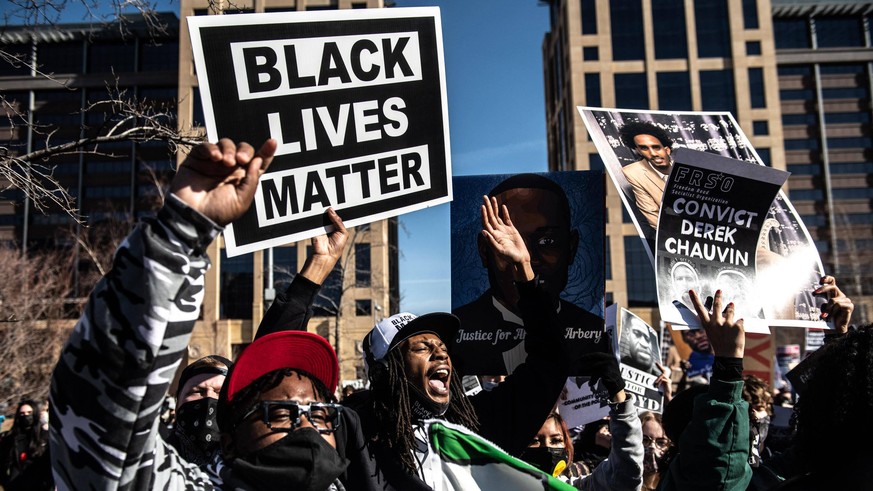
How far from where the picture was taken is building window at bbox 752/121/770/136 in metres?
56.4

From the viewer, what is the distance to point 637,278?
53.2m

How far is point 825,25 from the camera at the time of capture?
90.9 meters

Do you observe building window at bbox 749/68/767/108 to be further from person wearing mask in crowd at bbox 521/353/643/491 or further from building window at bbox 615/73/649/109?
person wearing mask in crowd at bbox 521/353/643/491

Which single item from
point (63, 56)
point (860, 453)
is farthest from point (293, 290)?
point (63, 56)

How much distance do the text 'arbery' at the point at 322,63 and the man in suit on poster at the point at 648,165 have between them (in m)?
1.80

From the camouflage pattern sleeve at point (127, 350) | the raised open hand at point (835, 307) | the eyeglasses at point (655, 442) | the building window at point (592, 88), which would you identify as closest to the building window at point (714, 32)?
the building window at point (592, 88)

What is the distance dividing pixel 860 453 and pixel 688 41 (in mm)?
59963

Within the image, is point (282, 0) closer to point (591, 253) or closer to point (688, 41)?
point (688, 41)

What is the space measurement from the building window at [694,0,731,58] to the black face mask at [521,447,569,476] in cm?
5836

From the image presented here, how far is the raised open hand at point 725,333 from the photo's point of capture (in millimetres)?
2549

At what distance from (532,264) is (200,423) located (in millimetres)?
1818

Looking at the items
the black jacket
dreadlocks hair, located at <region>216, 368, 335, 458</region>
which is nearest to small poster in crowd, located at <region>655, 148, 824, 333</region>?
the black jacket

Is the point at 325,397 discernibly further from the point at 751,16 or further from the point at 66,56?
the point at 66,56

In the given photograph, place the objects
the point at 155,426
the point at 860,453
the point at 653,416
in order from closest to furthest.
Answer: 1. the point at 155,426
2. the point at 860,453
3. the point at 653,416
